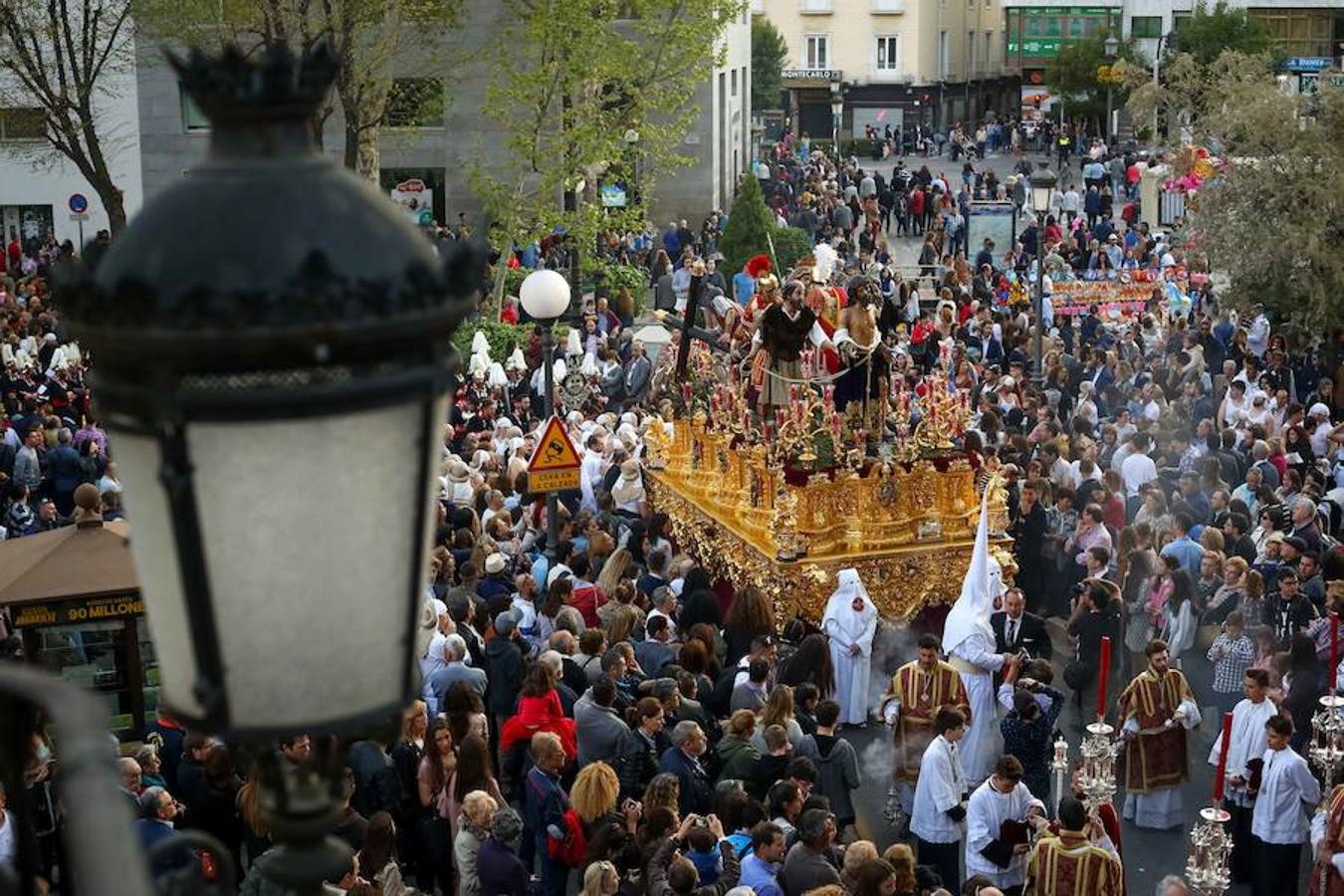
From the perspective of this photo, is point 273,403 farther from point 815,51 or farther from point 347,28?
point 815,51

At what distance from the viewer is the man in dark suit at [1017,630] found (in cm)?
1391

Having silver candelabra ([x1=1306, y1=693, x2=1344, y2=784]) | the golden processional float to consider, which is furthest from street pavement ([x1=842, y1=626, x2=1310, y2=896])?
silver candelabra ([x1=1306, y1=693, x2=1344, y2=784])

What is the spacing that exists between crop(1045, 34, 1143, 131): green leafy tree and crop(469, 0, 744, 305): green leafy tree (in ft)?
99.6

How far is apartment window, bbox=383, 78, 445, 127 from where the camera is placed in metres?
40.8

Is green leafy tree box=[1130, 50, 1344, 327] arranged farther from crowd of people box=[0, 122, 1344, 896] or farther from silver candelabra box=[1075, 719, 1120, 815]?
silver candelabra box=[1075, 719, 1120, 815]

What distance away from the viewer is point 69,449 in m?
19.4

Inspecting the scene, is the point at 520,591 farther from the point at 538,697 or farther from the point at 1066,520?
the point at 1066,520

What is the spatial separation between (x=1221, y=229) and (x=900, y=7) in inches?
2083

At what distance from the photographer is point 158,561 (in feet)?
8.46

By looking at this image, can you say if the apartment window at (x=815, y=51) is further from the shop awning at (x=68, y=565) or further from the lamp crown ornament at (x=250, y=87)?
the lamp crown ornament at (x=250, y=87)

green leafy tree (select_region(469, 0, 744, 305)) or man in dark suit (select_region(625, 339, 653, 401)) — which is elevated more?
green leafy tree (select_region(469, 0, 744, 305))

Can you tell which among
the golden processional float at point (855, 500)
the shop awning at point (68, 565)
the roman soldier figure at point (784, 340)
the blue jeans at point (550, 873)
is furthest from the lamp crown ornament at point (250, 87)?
the roman soldier figure at point (784, 340)

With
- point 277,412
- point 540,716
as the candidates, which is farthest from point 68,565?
point 277,412

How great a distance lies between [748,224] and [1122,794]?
2265 centimetres
